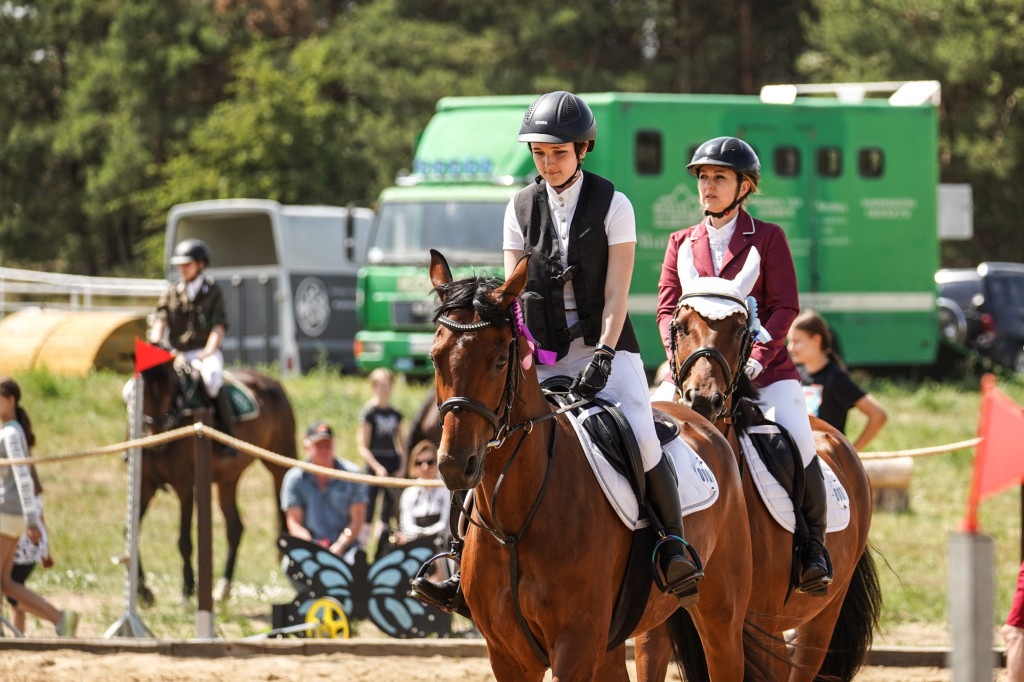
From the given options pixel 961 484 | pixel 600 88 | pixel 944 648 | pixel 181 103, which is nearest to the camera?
pixel 944 648

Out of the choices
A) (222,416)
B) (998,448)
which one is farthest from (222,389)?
(998,448)

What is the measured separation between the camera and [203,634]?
8.30 m

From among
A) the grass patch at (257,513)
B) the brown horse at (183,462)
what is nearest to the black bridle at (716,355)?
the grass patch at (257,513)

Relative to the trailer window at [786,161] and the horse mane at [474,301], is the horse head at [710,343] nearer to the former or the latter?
the horse mane at [474,301]

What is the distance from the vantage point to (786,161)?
18.2 meters

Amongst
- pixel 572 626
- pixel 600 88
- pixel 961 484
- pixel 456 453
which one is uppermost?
pixel 600 88

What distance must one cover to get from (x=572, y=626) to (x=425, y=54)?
31.7 m

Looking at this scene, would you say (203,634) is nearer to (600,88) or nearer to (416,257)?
(416,257)

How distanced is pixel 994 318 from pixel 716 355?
19.7m

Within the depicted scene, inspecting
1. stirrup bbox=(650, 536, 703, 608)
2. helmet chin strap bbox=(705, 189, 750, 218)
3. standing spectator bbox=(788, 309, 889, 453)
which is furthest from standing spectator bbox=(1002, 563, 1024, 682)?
standing spectator bbox=(788, 309, 889, 453)

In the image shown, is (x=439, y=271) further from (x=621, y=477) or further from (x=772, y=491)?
(x=772, y=491)

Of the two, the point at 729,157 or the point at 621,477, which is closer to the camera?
the point at 621,477

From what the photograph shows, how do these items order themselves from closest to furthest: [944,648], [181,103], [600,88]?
1. [944,648]
2. [600,88]
3. [181,103]

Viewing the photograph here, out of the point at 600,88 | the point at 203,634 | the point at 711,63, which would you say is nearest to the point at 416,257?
→ the point at 203,634
